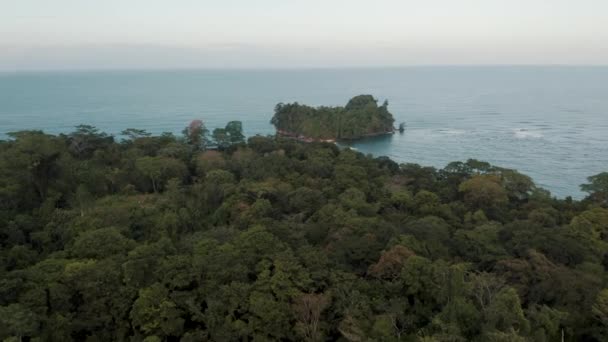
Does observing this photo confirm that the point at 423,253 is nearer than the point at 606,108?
Yes

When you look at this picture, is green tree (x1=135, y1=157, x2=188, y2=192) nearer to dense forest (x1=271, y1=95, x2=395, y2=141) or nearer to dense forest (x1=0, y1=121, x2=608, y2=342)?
dense forest (x1=0, y1=121, x2=608, y2=342)

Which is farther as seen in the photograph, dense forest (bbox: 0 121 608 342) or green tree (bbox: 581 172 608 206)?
green tree (bbox: 581 172 608 206)

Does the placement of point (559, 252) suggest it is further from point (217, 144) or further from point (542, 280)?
point (217, 144)

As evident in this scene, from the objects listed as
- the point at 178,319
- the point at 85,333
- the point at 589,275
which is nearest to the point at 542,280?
the point at 589,275

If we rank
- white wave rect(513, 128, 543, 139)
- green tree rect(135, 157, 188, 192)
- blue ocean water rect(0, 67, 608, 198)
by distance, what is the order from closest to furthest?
green tree rect(135, 157, 188, 192) < blue ocean water rect(0, 67, 608, 198) < white wave rect(513, 128, 543, 139)

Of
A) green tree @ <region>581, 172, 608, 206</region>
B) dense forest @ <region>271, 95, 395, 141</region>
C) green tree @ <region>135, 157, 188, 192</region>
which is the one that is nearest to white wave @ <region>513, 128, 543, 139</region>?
dense forest @ <region>271, 95, 395, 141</region>
